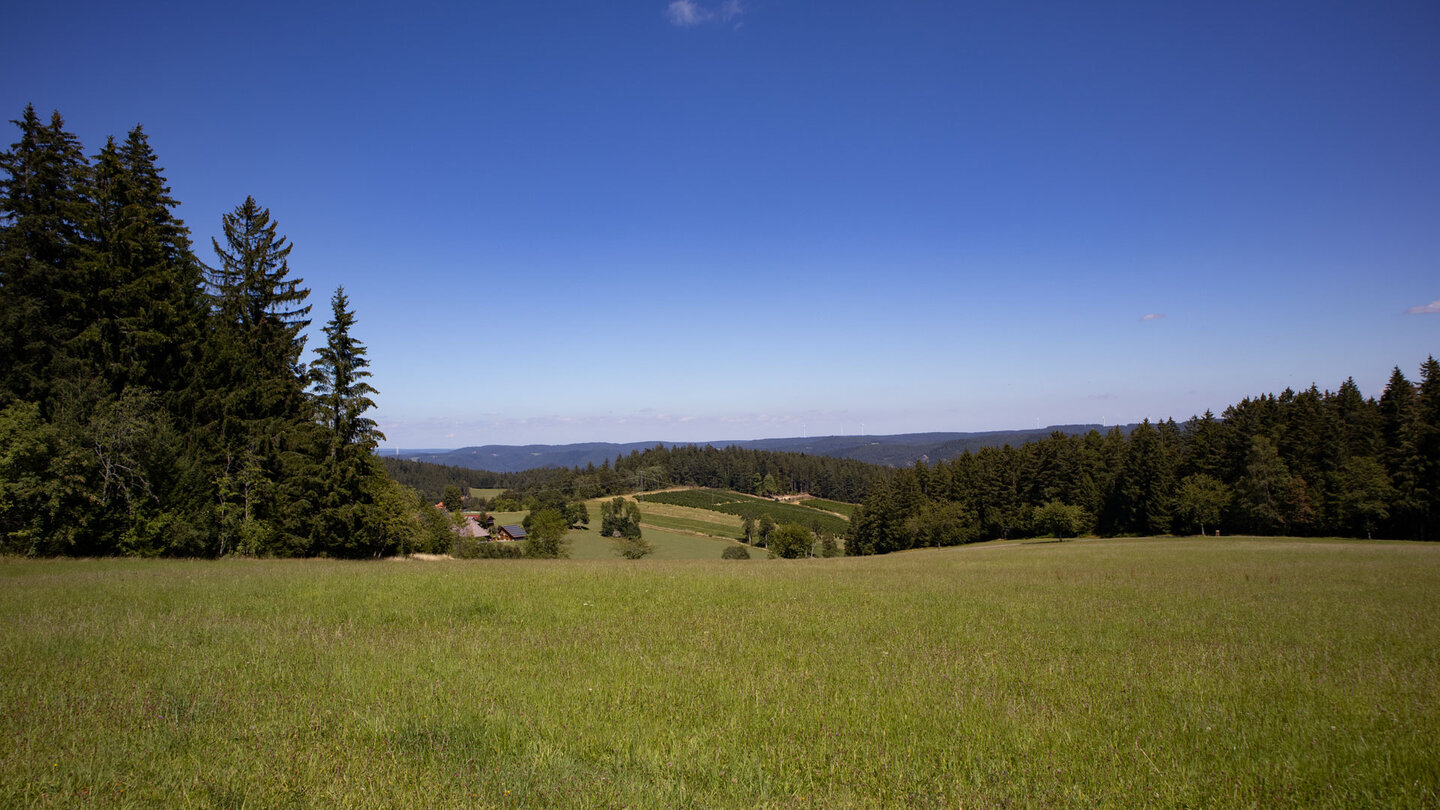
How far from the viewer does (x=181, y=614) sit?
9.78 metres

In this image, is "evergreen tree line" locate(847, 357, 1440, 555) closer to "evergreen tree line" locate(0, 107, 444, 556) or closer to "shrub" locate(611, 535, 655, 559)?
"shrub" locate(611, 535, 655, 559)

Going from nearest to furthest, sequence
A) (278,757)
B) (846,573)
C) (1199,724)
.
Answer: (278,757) → (1199,724) → (846,573)

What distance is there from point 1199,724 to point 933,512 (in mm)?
73241

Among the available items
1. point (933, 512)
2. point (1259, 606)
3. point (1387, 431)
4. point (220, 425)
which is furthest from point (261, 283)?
point (1387, 431)

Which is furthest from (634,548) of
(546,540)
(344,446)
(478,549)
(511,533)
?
(344,446)

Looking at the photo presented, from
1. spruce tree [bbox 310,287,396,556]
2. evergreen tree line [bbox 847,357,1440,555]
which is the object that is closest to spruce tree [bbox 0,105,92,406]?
spruce tree [bbox 310,287,396,556]

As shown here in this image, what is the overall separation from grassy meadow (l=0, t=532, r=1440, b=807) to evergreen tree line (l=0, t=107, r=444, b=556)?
10172 millimetres

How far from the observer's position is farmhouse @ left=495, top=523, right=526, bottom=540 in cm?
9962

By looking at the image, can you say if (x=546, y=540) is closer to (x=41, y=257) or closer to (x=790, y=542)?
(x=790, y=542)

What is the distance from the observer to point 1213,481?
5672cm

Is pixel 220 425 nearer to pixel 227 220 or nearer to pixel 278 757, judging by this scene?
pixel 227 220

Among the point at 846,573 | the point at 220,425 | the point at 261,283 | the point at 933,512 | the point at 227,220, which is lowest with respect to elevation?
the point at 933,512

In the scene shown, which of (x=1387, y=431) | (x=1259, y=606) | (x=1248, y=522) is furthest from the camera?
(x=1248, y=522)

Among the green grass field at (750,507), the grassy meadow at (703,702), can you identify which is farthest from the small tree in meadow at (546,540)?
the grassy meadow at (703,702)
